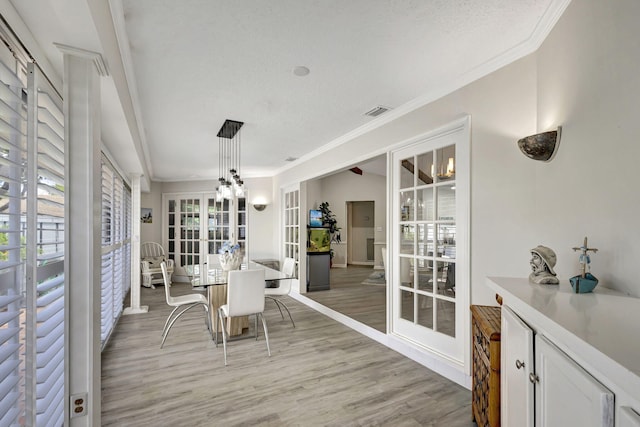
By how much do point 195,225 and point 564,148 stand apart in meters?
7.56

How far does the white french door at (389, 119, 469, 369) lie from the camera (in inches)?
105

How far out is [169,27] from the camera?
6.16ft

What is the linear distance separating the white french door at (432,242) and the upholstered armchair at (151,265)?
537 cm

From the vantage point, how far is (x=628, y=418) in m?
0.63

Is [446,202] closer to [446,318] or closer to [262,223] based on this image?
[446,318]

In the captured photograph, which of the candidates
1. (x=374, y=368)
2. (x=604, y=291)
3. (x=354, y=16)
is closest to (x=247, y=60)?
(x=354, y=16)

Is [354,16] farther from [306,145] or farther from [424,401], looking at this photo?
[306,145]

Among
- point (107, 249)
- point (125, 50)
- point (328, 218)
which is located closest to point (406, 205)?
point (125, 50)

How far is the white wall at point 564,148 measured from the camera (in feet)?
4.18

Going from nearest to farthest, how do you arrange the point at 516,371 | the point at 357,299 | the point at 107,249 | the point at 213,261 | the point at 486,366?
the point at 516,371
the point at 486,366
the point at 107,249
the point at 213,261
the point at 357,299

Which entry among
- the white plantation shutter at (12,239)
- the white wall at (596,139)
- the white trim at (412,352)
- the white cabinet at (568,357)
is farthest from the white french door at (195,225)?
the white cabinet at (568,357)

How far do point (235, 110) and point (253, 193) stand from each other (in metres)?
4.21

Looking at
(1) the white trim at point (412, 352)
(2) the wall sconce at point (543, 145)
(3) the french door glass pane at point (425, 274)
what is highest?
(2) the wall sconce at point (543, 145)

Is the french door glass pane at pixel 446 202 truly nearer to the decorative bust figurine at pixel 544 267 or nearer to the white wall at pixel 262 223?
the decorative bust figurine at pixel 544 267
